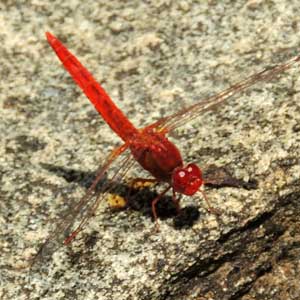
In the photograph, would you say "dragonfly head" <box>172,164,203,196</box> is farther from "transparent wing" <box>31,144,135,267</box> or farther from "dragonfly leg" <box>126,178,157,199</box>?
"transparent wing" <box>31,144,135,267</box>

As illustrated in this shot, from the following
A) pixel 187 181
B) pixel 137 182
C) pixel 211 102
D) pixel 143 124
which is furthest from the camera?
pixel 143 124

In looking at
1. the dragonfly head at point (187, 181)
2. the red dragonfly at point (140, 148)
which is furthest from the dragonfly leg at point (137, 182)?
the dragonfly head at point (187, 181)

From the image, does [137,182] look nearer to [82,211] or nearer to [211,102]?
[82,211]

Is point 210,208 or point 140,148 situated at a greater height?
point 140,148

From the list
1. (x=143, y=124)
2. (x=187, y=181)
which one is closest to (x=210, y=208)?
(x=187, y=181)

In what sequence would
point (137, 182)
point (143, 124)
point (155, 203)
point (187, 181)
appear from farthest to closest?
1. point (143, 124)
2. point (137, 182)
3. point (155, 203)
4. point (187, 181)

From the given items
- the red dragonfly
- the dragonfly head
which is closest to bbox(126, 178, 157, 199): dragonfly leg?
the red dragonfly

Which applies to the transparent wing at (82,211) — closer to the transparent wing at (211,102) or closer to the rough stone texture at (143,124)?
the rough stone texture at (143,124)
